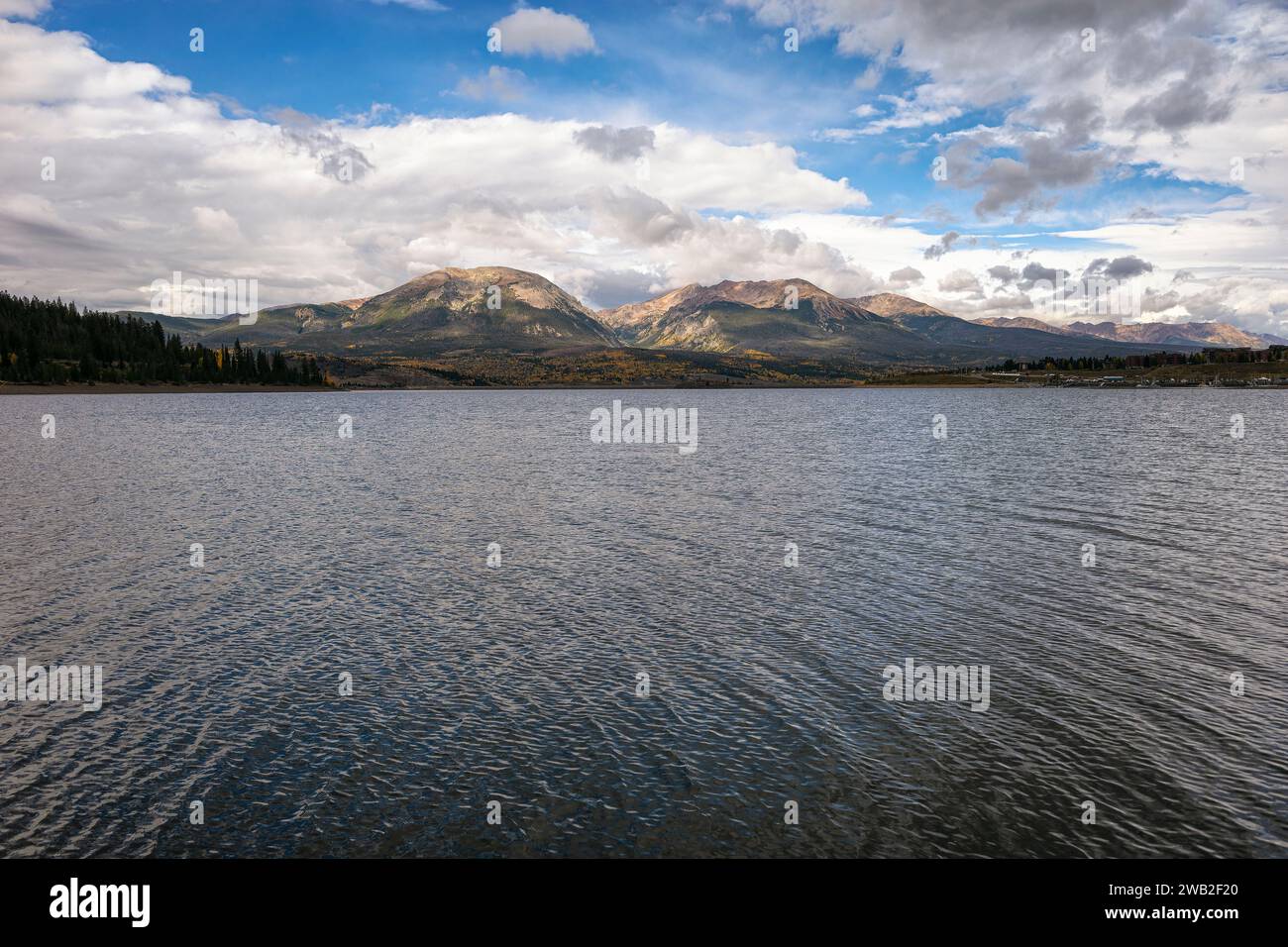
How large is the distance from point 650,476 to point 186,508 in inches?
1832

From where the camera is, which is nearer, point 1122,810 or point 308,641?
point 1122,810

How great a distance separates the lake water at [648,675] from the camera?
63.0ft

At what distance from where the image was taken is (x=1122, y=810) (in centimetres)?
1952

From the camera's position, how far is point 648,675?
2875cm

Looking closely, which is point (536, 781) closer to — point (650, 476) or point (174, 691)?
point (174, 691)

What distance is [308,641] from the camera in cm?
3231

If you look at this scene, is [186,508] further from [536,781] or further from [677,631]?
[536,781]

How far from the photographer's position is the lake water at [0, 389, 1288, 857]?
1919 cm

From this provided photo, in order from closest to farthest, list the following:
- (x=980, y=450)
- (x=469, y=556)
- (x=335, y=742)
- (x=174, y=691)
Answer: (x=335, y=742), (x=174, y=691), (x=469, y=556), (x=980, y=450)
